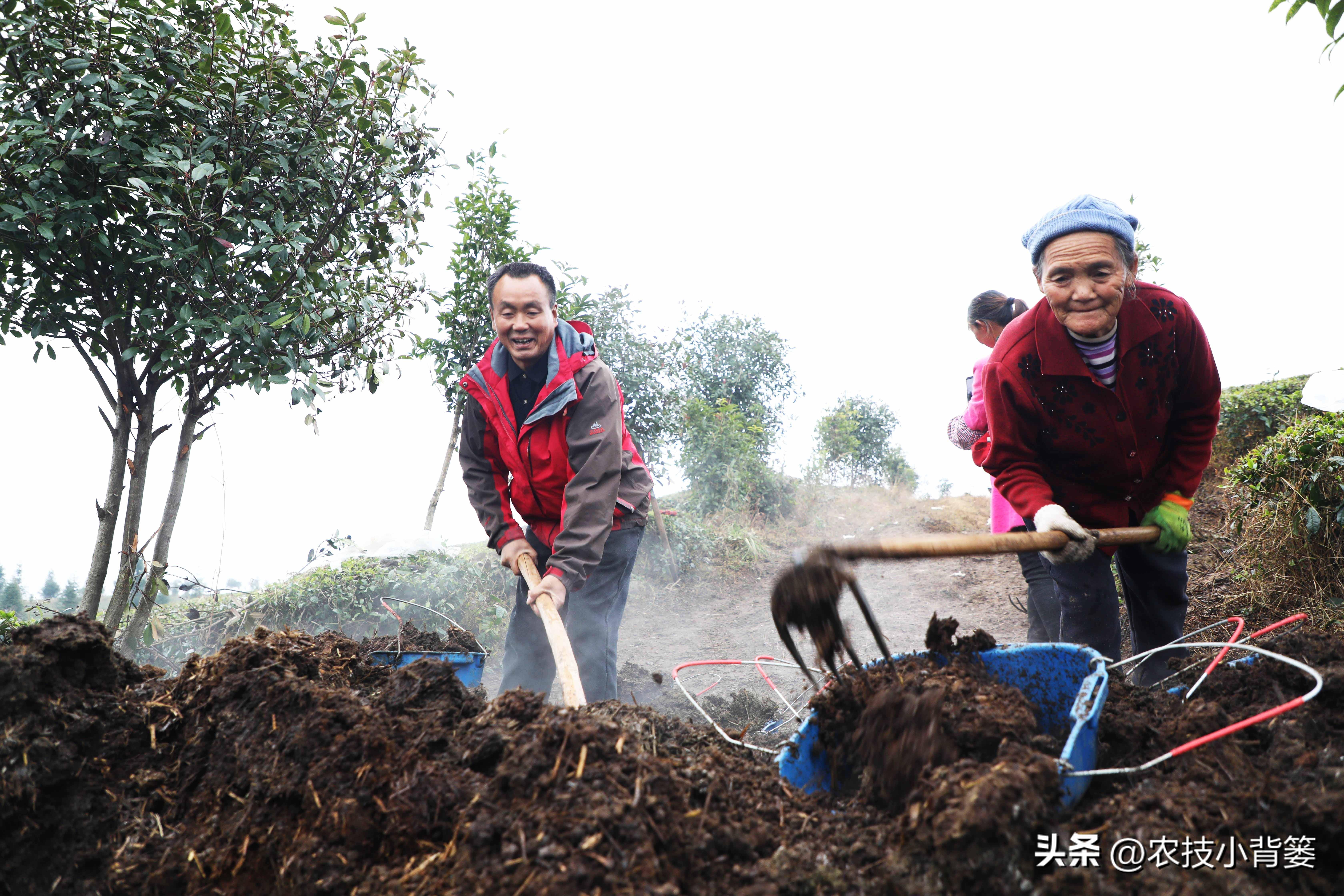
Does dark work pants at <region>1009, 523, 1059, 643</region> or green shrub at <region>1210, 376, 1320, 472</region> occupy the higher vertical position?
green shrub at <region>1210, 376, 1320, 472</region>

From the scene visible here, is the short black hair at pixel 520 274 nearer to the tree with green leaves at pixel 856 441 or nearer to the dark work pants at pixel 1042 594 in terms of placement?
the dark work pants at pixel 1042 594

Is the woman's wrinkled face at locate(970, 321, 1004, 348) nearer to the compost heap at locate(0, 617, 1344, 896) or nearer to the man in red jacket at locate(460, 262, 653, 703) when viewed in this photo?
the man in red jacket at locate(460, 262, 653, 703)

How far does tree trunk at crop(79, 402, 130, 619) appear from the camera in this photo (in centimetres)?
370

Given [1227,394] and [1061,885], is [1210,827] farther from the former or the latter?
[1227,394]

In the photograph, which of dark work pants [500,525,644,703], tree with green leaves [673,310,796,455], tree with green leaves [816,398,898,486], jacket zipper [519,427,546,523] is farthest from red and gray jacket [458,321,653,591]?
tree with green leaves [816,398,898,486]

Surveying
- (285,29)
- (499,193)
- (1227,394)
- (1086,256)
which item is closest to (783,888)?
(1086,256)

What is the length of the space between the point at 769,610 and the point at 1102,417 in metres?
3.06

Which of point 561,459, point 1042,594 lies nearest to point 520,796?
point 561,459

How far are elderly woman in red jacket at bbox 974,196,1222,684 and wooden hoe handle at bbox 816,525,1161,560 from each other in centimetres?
13

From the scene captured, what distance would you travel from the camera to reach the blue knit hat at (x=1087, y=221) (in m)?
2.40

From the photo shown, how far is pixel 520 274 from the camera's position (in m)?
3.30

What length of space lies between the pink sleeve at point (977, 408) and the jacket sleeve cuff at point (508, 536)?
2.42 meters

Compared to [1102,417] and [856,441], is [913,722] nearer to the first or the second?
[1102,417]

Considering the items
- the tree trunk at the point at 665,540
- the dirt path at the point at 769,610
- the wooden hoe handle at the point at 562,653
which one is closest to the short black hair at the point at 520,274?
the wooden hoe handle at the point at 562,653
